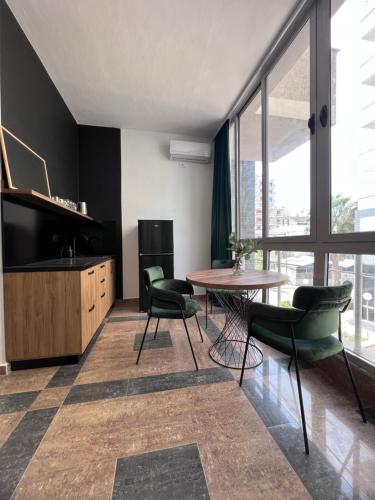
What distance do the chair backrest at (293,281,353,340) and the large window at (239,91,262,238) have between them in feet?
5.60

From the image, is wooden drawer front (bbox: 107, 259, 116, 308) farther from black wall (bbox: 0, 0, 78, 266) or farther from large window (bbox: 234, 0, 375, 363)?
large window (bbox: 234, 0, 375, 363)

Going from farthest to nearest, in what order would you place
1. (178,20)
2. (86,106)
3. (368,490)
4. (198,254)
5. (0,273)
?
(198,254)
(86,106)
(178,20)
(0,273)
(368,490)

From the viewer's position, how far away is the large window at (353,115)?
4.91ft

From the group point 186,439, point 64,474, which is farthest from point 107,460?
point 186,439

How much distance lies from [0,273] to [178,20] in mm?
2709

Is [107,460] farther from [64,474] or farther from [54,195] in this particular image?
[54,195]

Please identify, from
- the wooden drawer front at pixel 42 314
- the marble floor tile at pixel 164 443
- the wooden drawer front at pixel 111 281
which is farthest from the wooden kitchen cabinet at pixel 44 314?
the wooden drawer front at pixel 111 281

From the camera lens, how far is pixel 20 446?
115cm

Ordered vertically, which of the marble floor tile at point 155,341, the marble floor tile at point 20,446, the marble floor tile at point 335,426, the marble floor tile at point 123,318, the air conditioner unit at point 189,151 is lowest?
the marble floor tile at point 335,426

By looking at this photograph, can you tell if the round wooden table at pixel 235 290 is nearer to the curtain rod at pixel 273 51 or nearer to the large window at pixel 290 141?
the large window at pixel 290 141

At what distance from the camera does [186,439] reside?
1.18 m

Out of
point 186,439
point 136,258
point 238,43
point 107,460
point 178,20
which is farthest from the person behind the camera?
→ point 136,258

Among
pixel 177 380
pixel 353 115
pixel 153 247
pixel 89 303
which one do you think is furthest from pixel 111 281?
pixel 353 115

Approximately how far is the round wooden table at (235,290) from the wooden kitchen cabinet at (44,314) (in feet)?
3.46
